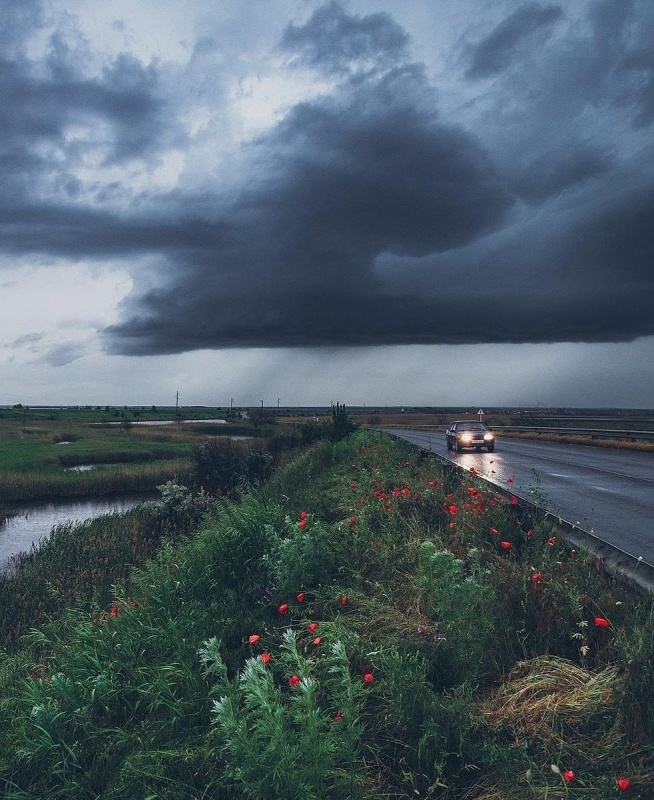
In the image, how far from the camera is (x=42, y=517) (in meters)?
28.8

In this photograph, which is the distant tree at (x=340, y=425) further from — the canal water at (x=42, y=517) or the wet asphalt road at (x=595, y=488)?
the canal water at (x=42, y=517)

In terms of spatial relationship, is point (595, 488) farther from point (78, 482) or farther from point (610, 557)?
point (78, 482)

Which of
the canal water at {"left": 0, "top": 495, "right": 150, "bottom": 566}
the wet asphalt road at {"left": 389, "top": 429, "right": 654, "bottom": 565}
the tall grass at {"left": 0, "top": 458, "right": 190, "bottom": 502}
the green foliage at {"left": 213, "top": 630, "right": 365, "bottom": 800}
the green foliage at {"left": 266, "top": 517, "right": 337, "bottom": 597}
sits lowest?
the canal water at {"left": 0, "top": 495, "right": 150, "bottom": 566}

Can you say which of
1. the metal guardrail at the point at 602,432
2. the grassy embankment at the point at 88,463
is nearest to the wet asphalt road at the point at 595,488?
the metal guardrail at the point at 602,432

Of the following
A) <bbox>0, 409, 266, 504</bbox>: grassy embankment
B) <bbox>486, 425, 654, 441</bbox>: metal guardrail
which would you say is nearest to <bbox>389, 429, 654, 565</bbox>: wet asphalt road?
<bbox>486, 425, 654, 441</bbox>: metal guardrail

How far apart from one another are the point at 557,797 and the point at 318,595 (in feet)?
9.38

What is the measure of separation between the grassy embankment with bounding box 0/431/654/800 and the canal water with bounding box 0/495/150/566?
17.1 m

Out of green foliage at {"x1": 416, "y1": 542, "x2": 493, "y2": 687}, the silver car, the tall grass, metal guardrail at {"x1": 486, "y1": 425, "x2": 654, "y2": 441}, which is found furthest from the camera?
the tall grass

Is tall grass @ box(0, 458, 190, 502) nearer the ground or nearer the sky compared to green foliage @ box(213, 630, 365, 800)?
nearer the ground

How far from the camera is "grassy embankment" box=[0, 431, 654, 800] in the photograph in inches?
143

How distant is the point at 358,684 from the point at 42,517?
2836cm

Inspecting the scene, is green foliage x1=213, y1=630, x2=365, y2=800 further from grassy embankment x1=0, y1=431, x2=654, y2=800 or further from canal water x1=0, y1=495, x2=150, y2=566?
canal water x1=0, y1=495, x2=150, y2=566

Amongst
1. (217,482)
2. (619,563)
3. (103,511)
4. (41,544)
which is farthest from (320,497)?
(103,511)

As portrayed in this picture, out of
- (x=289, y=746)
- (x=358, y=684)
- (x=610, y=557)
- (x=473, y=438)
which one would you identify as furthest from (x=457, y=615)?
(x=473, y=438)
